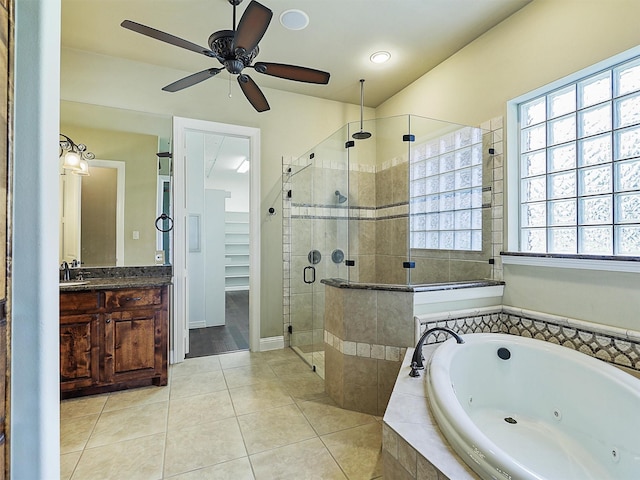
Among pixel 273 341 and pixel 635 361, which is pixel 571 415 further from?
pixel 273 341

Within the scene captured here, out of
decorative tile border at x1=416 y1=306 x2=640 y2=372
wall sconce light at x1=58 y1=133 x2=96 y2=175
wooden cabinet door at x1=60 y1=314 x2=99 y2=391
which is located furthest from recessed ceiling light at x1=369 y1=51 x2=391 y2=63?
wooden cabinet door at x1=60 y1=314 x2=99 y2=391

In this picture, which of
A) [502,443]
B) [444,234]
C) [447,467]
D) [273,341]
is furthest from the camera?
[273,341]

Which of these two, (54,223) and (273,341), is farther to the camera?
(273,341)

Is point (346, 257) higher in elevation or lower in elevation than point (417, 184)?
lower

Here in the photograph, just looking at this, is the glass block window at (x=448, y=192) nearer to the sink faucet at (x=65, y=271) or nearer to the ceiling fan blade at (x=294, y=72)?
the ceiling fan blade at (x=294, y=72)

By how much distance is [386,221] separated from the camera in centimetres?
334

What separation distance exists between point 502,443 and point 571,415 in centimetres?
41

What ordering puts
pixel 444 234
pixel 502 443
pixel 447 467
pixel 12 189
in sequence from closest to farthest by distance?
pixel 12 189, pixel 447 467, pixel 502 443, pixel 444 234

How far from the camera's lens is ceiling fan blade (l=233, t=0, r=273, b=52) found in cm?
151

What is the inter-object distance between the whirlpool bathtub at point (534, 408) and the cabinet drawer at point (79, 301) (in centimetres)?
241

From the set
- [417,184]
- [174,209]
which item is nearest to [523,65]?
[417,184]

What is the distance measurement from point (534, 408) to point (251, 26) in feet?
8.67

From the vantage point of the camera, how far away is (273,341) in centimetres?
347

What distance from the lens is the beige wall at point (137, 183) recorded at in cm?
290
